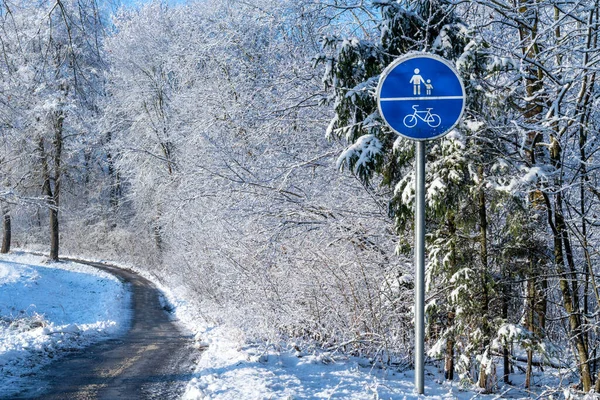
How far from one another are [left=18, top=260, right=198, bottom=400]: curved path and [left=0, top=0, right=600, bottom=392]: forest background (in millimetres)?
1210

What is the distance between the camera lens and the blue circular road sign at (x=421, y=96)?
13.1ft

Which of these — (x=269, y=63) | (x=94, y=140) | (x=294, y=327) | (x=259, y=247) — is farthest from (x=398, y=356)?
(x=94, y=140)

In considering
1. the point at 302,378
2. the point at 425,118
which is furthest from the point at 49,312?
the point at 425,118

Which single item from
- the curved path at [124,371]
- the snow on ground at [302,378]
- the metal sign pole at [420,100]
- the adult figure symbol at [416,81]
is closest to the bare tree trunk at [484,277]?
the snow on ground at [302,378]

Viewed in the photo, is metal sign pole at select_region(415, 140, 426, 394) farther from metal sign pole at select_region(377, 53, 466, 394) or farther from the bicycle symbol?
the bicycle symbol

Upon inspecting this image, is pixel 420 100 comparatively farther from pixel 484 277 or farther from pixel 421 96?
pixel 484 277

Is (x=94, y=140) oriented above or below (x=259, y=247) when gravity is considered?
above

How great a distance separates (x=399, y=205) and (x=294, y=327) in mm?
2947

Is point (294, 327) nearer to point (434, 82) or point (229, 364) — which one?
point (229, 364)

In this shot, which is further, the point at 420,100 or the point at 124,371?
the point at 124,371

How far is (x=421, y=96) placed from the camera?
4.03 meters

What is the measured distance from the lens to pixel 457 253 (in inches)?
248

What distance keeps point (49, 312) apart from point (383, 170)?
1393 centimetres

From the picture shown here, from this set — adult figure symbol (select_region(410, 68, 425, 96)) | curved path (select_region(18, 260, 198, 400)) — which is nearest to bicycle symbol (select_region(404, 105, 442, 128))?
adult figure symbol (select_region(410, 68, 425, 96))
